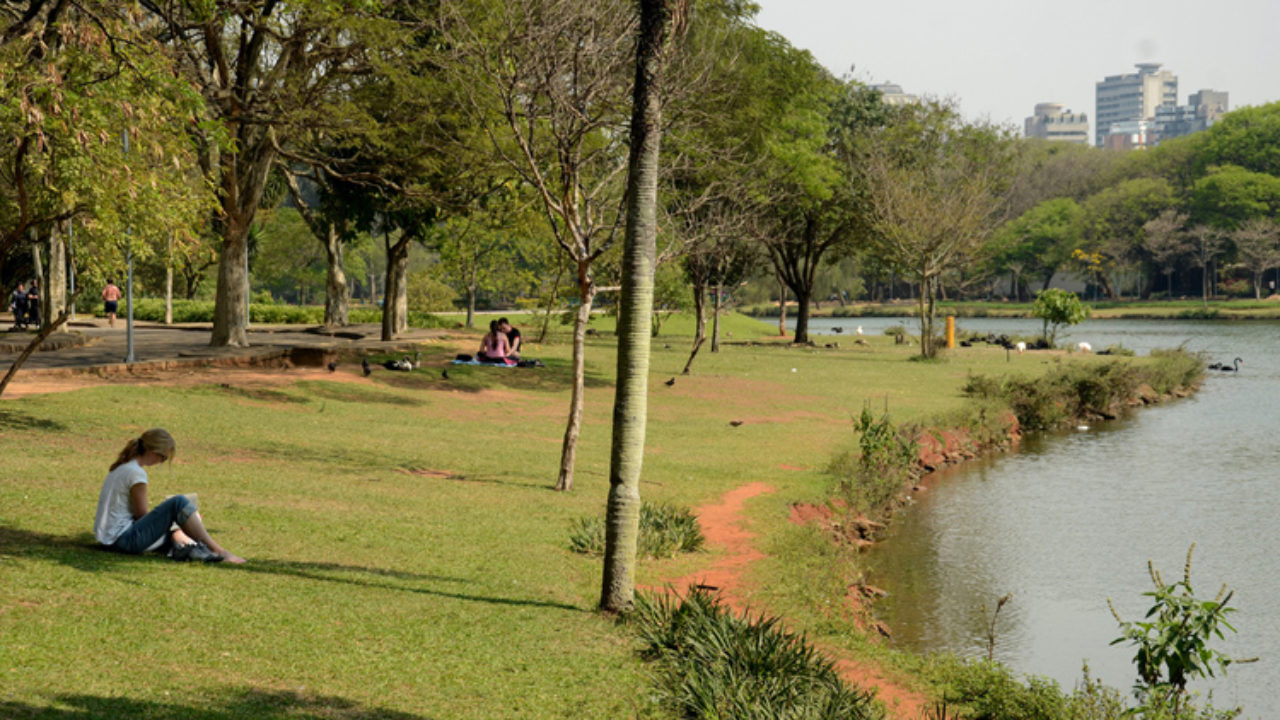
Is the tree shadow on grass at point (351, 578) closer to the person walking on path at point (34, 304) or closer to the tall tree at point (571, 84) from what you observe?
the tall tree at point (571, 84)

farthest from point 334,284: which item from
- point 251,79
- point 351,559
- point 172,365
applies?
point 351,559

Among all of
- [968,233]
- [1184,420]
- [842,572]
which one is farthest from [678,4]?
[968,233]

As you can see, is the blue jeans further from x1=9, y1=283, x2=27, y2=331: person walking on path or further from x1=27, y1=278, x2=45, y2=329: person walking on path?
x1=27, y1=278, x2=45, y2=329: person walking on path

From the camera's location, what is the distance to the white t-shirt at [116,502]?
921cm

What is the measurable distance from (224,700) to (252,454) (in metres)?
9.93

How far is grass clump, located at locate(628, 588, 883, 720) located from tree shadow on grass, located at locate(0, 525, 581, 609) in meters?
1.12

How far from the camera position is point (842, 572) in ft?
43.2

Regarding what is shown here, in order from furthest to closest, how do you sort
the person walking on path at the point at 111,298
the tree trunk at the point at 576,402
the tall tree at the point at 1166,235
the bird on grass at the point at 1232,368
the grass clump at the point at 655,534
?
the tall tree at the point at 1166,235, the bird on grass at the point at 1232,368, the person walking on path at the point at 111,298, the tree trunk at the point at 576,402, the grass clump at the point at 655,534

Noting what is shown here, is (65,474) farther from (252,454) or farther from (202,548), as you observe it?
(202,548)

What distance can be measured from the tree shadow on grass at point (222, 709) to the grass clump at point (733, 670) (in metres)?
1.97

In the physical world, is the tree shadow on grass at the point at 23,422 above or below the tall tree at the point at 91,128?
below

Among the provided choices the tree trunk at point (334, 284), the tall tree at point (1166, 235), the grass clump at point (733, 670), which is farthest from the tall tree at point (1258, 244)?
the grass clump at point (733, 670)

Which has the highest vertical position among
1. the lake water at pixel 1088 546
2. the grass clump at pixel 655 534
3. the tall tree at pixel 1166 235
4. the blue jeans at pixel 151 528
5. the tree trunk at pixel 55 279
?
the tall tree at pixel 1166 235

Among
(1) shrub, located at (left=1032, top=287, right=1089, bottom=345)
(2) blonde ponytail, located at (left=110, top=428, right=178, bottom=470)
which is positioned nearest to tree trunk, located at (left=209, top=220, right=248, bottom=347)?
(2) blonde ponytail, located at (left=110, top=428, right=178, bottom=470)
